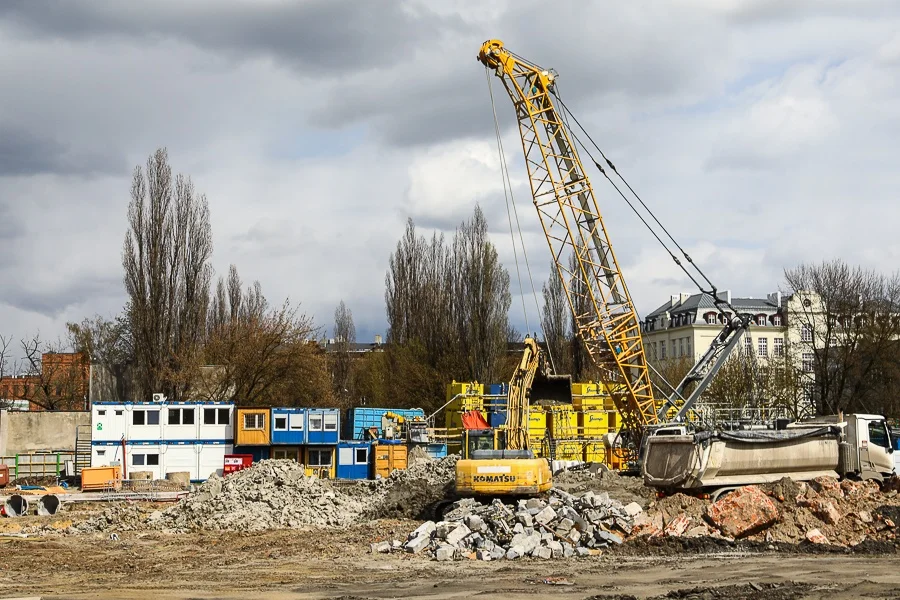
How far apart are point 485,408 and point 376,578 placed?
1221 inches

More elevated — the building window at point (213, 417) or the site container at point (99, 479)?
the building window at point (213, 417)

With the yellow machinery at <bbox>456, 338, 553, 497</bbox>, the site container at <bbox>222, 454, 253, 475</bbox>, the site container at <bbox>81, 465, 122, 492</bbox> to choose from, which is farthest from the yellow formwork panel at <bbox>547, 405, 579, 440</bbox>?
the yellow machinery at <bbox>456, 338, 553, 497</bbox>

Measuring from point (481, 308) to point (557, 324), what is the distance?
1029 cm

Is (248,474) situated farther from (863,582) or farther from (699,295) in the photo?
(699,295)

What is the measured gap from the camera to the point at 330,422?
44.4 m

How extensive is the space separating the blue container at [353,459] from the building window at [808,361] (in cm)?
2874

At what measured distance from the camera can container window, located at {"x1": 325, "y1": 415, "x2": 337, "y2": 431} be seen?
4438cm

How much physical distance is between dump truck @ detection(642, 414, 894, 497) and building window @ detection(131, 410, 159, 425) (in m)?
23.9

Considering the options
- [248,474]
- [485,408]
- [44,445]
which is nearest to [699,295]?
[485,408]

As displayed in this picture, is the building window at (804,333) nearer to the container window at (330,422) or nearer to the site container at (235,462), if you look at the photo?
the container window at (330,422)

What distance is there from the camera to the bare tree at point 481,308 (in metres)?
65.8

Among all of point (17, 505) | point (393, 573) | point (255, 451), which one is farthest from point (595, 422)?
point (393, 573)

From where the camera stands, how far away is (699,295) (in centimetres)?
10612

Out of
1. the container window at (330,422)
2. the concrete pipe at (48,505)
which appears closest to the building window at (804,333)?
the container window at (330,422)
